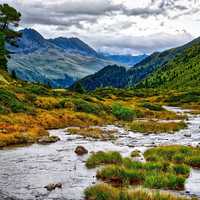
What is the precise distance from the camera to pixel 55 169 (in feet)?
115

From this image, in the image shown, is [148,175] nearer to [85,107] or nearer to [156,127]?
[156,127]

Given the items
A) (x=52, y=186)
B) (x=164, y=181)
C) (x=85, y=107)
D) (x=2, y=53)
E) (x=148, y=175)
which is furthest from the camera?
(x=2, y=53)

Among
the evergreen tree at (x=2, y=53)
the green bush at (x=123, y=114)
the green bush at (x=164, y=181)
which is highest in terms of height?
the evergreen tree at (x=2, y=53)

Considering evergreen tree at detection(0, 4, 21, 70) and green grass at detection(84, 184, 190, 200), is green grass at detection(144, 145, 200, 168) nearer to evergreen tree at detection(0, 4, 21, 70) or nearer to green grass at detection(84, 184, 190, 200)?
green grass at detection(84, 184, 190, 200)

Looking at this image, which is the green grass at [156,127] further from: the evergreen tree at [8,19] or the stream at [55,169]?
the evergreen tree at [8,19]

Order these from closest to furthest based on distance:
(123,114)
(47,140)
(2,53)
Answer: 1. (47,140)
2. (123,114)
3. (2,53)

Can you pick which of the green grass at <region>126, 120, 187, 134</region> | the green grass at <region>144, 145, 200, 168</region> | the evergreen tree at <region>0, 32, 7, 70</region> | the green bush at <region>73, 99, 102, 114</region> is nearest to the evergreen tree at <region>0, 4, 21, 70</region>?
the evergreen tree at <region>0, 32, 7, 70</region>

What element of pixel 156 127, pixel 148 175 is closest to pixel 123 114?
pixel 156 127

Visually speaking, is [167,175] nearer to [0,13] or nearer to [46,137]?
[46,137]

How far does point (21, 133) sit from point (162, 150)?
1960 cm

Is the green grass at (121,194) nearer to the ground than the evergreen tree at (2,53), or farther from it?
nearer to the ground

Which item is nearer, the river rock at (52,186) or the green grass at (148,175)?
the green grass at (148,175)

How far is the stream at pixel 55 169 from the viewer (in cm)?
2700

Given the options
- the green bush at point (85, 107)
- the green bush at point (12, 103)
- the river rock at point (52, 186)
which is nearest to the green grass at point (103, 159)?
the river rock at point (52, 186)
